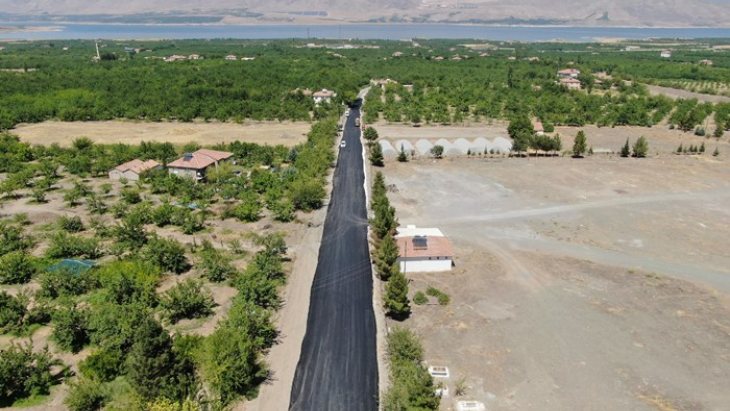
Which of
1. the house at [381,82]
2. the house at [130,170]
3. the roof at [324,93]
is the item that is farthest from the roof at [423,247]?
the house at [381,82]

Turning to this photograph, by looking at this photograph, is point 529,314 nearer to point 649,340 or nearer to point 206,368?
point 649,340

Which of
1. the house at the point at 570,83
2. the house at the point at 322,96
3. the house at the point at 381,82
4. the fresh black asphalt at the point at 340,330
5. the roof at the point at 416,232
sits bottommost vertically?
the fresh black asphalt at the point at 340,330

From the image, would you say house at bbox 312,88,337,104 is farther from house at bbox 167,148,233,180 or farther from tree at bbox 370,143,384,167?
house at bbox 167,148,233,180

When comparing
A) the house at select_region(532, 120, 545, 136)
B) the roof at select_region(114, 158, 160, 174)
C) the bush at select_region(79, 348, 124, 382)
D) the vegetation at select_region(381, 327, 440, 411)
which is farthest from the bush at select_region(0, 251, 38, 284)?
the house at select_region(532, 120, 545, 136)

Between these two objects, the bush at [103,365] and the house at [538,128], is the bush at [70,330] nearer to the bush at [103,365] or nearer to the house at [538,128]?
the bush at [103,365]

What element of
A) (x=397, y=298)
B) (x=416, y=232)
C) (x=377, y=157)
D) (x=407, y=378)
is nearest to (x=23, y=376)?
(x=407, y=378)

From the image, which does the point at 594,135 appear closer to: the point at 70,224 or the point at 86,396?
the point at 70,224
